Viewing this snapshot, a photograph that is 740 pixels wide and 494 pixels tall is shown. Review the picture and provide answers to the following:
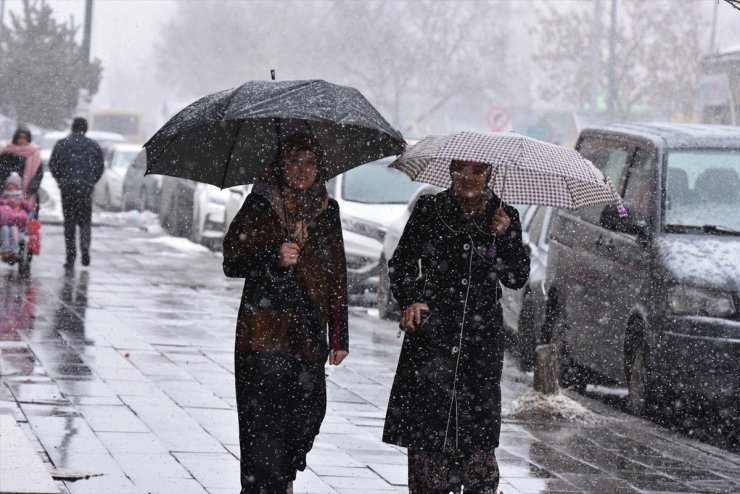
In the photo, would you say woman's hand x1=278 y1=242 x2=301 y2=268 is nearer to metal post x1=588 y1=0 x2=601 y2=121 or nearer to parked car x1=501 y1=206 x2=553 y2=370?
parked car x1=501 y1=206 x2=553 y2=370

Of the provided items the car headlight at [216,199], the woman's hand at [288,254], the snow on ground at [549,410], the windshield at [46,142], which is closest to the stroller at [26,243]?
the car headlight at [216,199]

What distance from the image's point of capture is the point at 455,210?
20.6 feet

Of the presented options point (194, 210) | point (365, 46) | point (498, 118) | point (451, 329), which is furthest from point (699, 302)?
point (365, 46)

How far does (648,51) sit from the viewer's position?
2462 inches

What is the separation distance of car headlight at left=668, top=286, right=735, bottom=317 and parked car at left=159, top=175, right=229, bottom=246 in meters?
14.1

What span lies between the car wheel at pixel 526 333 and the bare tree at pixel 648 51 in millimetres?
45410

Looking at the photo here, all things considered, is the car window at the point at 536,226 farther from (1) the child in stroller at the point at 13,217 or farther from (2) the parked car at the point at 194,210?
(2) the parked car at the point at 194,210

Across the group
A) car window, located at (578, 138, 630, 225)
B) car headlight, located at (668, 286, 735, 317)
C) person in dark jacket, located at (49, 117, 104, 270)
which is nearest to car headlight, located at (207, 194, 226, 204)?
person in dark jacket, located at (49, 117, 104, 270)

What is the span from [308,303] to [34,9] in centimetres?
5470

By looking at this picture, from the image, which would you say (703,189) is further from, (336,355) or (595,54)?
(595,54)

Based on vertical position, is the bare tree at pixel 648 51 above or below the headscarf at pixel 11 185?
above

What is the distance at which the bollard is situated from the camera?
10359 mm

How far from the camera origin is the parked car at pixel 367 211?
17.2m

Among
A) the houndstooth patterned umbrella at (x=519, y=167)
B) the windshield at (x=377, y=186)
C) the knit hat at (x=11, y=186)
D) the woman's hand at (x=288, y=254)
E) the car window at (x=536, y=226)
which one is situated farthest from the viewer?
the windshield at (x=377, y=186)
